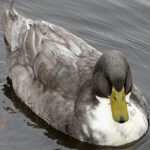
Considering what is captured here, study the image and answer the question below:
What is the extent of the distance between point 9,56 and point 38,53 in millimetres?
1083

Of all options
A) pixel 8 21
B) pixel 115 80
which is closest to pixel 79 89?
pixel 115 80

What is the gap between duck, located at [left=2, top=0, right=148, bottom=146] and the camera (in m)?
9.57

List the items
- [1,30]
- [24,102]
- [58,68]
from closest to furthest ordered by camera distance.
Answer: [58,68] < [24,102] < [1,30]

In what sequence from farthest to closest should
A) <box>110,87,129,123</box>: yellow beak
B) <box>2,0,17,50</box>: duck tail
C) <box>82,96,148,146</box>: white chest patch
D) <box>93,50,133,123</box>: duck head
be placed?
1. <box>2,0,17,50</box>: duck tail
2. <box>82,96,148,146</box>: white chest patch
3. <box>110,87,129,123</box>: yellow beak
4. <box>93,50,133,123</box>: duck head

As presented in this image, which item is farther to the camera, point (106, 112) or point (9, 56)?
point (9, 56)

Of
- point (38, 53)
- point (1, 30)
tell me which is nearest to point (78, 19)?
point (1, 30)

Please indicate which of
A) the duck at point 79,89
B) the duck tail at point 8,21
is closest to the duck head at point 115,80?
the duck at point 79,89

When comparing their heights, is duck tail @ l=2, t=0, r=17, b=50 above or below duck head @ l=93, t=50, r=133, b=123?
below

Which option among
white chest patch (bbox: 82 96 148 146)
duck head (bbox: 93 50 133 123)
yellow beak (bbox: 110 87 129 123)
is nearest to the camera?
duck head (bbox: 93 50 133 123)

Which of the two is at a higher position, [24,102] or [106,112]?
[106,112]

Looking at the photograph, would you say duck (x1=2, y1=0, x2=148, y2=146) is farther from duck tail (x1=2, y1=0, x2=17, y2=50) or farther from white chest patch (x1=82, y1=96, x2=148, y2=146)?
duck tail (x1=2, y1=0, x2=17, y2=50)

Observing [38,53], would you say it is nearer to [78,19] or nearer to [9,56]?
[9,56]

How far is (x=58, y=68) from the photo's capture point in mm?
10328

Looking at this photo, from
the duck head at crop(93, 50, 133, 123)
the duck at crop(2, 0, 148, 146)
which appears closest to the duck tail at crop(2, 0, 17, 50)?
the duck at crop(2, 0, 148, 146)
